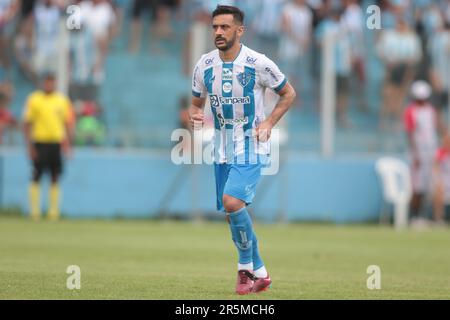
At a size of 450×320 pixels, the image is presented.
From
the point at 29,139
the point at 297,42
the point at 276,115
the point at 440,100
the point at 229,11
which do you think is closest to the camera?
the point at 229,11

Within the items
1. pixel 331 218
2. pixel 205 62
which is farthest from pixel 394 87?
pixel 205 62

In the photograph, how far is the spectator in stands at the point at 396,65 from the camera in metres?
24.9

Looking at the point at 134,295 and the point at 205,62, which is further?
the point at 205,62

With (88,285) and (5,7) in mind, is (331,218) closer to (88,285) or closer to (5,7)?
(5,7)

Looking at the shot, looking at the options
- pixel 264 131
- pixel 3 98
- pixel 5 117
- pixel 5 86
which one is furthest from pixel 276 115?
pixel 5 117

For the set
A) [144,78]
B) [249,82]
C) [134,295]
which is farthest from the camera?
[144,78]

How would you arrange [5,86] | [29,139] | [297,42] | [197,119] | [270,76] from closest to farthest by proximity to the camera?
1. [270,76]
2. [197,119]
3. [29,139]
4. [5,86]
5. [297,42]

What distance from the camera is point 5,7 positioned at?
80.6 ft

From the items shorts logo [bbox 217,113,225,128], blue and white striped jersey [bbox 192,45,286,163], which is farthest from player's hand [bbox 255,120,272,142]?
shorts logo [bbox 217,113,225,128]

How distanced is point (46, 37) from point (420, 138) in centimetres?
815

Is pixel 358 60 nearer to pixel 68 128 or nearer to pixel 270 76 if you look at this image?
pixel 68 128

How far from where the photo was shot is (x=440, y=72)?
996 inches

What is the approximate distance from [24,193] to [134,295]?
1479cm

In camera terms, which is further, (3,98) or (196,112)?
(3,98)
